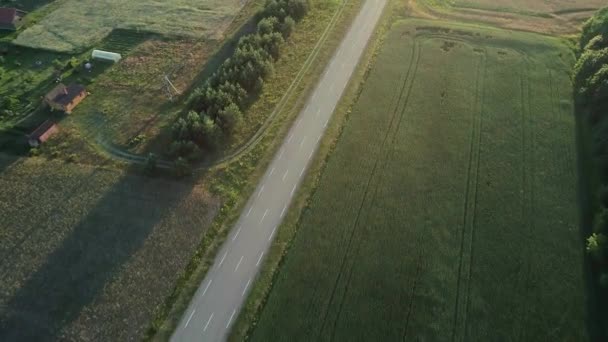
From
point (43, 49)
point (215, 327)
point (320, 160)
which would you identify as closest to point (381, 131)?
point (320, 160)

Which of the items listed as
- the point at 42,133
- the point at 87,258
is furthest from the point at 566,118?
the point at 42,133

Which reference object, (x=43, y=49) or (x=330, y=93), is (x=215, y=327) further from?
(x=43, y=49)

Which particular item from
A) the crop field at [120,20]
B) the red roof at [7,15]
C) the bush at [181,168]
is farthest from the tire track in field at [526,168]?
the red roof at [7,15]

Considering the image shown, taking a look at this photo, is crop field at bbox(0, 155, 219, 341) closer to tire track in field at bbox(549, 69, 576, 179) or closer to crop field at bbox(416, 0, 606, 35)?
tire track in field at bbox(549, 69, 576, 179)

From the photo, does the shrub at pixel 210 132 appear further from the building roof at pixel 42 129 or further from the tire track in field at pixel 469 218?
the tire track in field at pixel 469 218

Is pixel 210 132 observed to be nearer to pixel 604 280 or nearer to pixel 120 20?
pixel 120 20

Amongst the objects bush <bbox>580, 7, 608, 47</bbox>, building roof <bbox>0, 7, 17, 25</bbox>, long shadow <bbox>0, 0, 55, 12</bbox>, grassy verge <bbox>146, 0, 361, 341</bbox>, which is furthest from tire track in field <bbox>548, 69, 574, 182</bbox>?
long shadow <bbox>0, 0, 55, 12</bbox>
